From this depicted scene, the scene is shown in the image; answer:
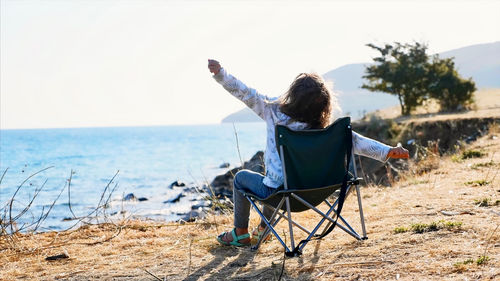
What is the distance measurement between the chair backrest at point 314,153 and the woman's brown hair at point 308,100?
177mm

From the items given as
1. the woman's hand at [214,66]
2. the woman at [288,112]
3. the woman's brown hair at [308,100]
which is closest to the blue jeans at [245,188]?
the woman at [288,112]

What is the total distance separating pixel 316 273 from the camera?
11.4 feet

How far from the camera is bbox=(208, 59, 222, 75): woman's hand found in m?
4.04

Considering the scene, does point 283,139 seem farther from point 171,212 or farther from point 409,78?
point 409,78

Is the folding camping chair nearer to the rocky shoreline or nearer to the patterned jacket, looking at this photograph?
the patterned jacket

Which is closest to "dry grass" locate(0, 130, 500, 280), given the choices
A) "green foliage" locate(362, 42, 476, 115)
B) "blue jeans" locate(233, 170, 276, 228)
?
"blue jeans" locate(233, 170, 276, 228)

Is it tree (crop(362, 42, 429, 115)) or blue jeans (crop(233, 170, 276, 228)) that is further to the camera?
tree (crop(362, 42, 429, 115))

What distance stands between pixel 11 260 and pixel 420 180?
569 centimetres

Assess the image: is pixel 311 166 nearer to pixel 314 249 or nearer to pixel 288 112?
pixel 288 112

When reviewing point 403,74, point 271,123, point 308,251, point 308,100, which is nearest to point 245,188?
point 271,123

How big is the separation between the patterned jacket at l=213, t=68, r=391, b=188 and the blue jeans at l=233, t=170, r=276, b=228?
0.24 ft

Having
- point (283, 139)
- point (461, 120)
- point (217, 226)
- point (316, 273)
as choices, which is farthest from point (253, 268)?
point (461, 120)

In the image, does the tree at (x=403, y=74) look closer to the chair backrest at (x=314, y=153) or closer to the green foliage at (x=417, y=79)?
the green foliage at (x=417, y=79)

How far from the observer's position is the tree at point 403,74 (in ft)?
75.2
